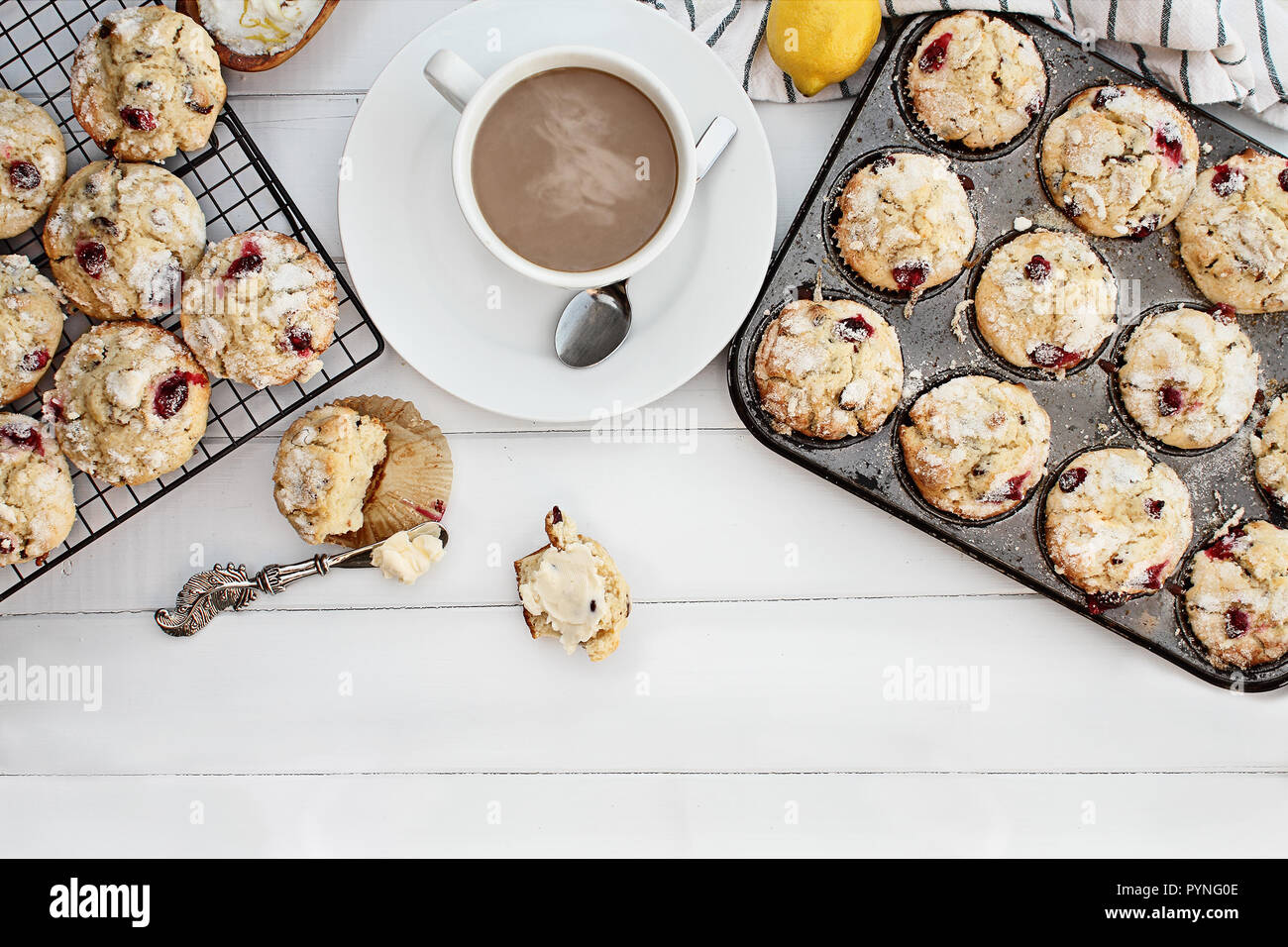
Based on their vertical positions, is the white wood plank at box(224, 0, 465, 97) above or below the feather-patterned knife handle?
above

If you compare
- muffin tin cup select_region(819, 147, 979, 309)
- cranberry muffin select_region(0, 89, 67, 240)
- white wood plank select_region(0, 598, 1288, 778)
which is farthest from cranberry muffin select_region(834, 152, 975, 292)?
cranberry muffin select_region(0, 89, 67, 240)

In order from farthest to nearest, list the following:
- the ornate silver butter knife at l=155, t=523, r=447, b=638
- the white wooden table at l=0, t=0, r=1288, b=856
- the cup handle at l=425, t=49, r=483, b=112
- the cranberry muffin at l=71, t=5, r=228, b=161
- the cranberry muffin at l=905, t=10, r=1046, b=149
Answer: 1. the white wooden table at l=0, t=0, r=1288, b=856
2. the ornate silver butter knife at l=155, t=523, r=447, b=638
3. the cranberry muffin at l=905, t=10, r=1046, b=149
4. the cranberry muffin at l=71, t=5, r=228, b=161
5. the cup handle at l=425, t=49, r=483, b=112

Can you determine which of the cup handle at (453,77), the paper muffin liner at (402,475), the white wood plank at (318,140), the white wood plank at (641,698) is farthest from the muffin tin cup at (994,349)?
the paper muffin liner at (402,475)

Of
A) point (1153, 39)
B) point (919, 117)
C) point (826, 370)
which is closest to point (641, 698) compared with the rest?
point (826, 370)

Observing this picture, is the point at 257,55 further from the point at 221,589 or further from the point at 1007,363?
the point at 1007,363

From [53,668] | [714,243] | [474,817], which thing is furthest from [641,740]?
[53,668]

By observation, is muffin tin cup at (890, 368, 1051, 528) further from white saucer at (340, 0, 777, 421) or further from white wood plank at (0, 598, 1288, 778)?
white saucer at (340, 0, 777, 421)
